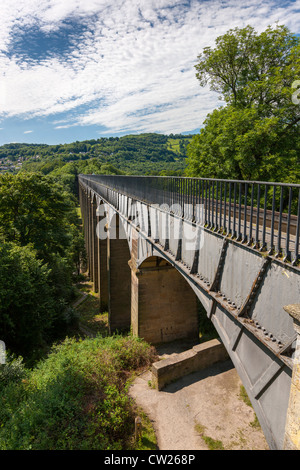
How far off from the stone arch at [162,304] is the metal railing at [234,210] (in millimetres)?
3933

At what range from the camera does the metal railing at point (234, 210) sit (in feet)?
11.9

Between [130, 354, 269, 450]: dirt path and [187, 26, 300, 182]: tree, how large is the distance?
32.1 feet

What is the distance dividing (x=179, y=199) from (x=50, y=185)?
1550cm

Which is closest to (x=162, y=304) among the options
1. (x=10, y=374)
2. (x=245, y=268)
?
(x=10, y=374)

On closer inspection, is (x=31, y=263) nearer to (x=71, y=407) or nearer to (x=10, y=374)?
(x=10, y=374)

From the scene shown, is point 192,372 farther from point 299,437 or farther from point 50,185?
point 50,185

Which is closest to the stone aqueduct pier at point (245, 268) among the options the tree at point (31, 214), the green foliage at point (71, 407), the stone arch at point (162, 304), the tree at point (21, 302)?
the stone arch at point (162, 304)

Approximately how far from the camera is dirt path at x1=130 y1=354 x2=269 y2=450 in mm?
7922

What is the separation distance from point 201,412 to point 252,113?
44.4 ft

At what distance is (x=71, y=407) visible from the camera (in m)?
7.74

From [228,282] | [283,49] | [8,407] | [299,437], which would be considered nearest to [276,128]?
[283,49]

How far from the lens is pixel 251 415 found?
29.5 feet

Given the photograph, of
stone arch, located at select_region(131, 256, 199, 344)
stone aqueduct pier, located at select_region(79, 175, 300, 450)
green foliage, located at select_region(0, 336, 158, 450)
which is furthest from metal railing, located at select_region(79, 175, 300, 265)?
green foliage, located at select_region(0, 336, 158, 450)

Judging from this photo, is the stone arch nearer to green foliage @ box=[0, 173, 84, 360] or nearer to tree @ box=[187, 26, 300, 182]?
green foliage @ box=[0, 173, 84, 360]
